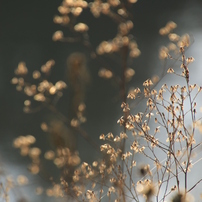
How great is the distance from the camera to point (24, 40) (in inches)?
88.8

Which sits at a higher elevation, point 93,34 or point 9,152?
point 93,34

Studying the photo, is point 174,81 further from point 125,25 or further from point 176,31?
point 125,25

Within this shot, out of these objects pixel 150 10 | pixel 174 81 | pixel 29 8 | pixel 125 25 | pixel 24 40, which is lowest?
pixel 125 25

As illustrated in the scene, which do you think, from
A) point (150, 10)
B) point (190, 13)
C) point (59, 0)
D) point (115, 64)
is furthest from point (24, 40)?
point (190, 13)

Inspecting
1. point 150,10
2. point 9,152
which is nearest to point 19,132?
point 9,152

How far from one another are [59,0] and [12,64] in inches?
16.7

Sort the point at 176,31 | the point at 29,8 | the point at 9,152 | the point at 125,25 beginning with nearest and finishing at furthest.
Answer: the point at 125,25 < the point at 9,152 < the point at 176,31 < the point at 29,8

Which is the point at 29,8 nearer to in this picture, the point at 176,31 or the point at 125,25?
the point at 176,31

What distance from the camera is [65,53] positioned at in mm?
2246

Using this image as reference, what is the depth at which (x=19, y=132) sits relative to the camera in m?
2.06

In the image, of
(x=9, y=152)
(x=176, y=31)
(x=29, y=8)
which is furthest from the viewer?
(x=29, y=8)

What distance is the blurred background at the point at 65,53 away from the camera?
2047mm

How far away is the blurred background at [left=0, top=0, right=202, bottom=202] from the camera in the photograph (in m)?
2.05

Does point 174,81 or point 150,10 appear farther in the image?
point 150,10
